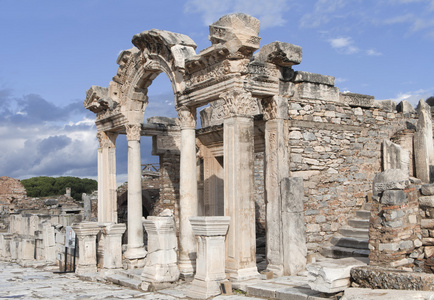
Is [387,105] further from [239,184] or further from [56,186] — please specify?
[56,186]

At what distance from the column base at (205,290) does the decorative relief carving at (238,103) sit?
135 inches

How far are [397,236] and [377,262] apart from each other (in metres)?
0.57

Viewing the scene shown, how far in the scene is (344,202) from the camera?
38.4ft

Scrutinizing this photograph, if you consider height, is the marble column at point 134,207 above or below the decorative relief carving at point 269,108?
below

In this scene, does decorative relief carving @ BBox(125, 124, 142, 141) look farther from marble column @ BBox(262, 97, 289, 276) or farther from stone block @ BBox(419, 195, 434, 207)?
stone block @ BBox(419, 195, 434, 207)

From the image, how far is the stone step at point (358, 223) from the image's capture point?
447 inches

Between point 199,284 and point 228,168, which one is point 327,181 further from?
point 199,284

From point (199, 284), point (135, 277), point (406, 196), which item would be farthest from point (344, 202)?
point (135, 277)

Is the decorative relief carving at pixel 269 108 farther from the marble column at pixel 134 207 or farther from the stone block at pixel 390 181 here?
the marble column at pixel 134 207

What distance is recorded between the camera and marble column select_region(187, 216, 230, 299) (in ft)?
28.8

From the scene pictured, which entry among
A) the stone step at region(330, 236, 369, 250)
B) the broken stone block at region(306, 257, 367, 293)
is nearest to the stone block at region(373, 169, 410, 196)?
the broken stone block at region(306, 257, 367, 293)

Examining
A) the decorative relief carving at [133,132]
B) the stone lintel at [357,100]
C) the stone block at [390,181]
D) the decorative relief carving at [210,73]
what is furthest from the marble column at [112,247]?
the stone block at [390,181]

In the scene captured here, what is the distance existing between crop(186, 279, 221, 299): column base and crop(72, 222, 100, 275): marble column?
17.3 ft

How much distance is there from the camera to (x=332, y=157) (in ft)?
37.9
